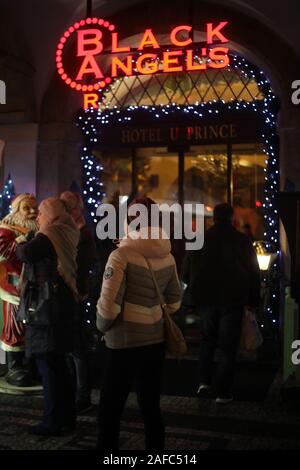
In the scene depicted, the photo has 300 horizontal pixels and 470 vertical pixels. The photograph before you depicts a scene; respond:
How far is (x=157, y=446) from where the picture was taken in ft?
14.5

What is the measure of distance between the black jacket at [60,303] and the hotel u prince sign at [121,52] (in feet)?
14.3

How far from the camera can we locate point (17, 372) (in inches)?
262

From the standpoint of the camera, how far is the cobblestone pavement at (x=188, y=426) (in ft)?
16.6

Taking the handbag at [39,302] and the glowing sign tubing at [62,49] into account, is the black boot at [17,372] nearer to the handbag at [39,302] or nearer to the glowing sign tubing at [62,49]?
the handbag at [39,302]

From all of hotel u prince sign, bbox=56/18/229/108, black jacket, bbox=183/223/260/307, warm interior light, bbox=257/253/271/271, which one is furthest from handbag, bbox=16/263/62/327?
hotel u prince sign, bbox=56/18/229/108

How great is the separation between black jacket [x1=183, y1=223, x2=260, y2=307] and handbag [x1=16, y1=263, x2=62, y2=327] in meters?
1.79

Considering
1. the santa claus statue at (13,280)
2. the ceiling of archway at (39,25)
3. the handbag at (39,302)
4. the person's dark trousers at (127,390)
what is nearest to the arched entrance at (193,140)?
the ceiling of archway at (39,25)

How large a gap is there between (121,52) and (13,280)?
12.8 ft

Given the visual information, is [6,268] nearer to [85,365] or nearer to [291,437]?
[85,365]

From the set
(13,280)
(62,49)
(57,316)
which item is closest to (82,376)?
(57,316)

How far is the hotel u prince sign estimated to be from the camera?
346 inches

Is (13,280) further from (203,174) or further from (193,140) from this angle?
(203,174)
